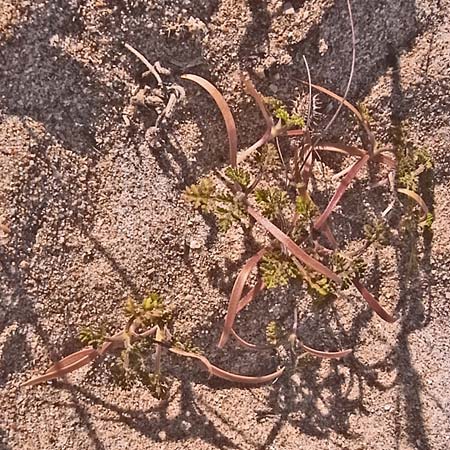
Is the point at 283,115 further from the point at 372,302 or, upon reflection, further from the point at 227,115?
the point at 372,302

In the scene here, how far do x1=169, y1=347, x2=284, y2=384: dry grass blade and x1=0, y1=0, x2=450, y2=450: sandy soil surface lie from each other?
4 centimetres

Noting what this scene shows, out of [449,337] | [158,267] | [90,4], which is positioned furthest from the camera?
[449,337]

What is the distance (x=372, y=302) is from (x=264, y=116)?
2.06 ft

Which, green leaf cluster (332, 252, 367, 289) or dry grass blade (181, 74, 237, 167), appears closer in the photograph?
dry grass blade (181, 74, 237, 167)

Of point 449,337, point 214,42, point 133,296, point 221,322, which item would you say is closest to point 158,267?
point 133,296

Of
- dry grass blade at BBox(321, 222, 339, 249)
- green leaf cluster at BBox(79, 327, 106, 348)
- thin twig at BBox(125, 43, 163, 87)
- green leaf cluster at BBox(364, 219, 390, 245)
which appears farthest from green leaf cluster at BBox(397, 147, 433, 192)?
green leaf cluster at BBox(79, 327, 106, 348)

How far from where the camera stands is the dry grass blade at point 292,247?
6.87ft

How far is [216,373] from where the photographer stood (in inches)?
87.2

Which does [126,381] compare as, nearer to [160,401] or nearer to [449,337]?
[160,401]

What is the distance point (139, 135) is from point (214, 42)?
0.34 meters

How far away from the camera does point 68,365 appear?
2.16m

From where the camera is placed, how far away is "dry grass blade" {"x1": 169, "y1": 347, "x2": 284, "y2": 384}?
2181 millimetres

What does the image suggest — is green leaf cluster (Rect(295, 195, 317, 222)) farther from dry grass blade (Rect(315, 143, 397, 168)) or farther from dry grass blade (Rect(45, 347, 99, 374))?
dry grass blade (Rect(45, 347, 99, 374))

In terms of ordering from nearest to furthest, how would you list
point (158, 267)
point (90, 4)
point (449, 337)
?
1. point (90, 4)
2. point (158, 267)
3. point (449, 337)
